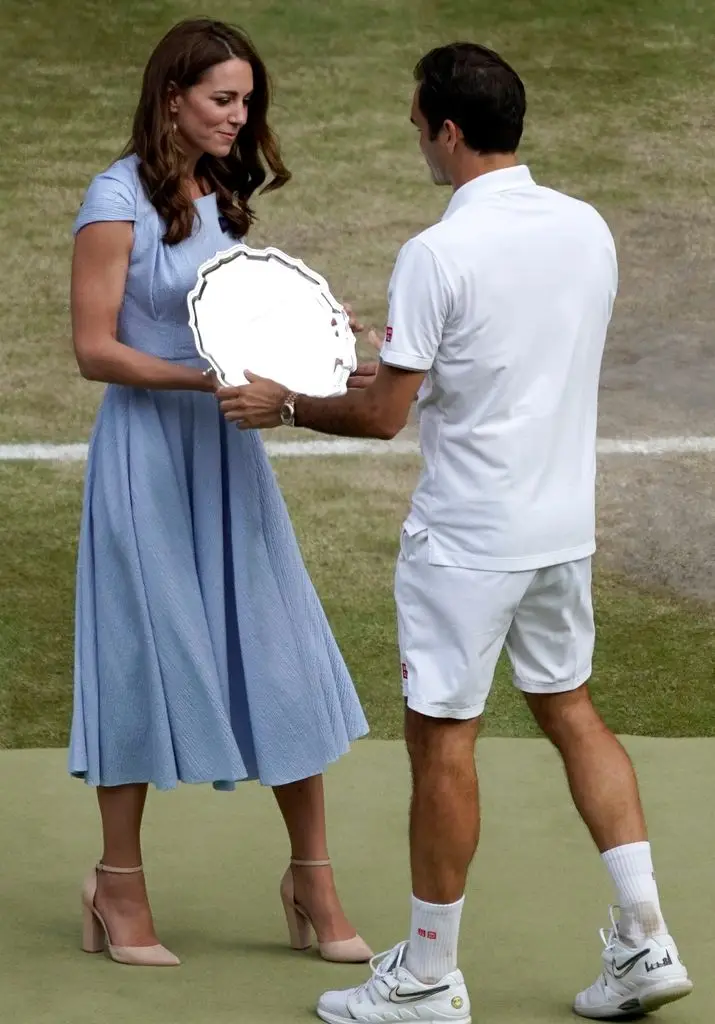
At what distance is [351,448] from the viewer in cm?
749

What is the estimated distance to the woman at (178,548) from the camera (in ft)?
10.9

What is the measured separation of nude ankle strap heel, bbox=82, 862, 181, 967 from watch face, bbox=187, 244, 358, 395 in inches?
36.3

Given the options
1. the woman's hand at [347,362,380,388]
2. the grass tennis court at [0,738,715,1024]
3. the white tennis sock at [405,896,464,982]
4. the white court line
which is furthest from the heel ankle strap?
the white court line

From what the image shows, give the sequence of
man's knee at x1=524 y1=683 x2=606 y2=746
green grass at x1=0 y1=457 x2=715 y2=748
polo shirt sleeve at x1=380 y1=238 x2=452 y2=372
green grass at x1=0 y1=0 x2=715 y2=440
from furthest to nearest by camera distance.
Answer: green grass at x1=0 y1=0 x2=715 y2=440 → green grass at x1=0 y1=457 x2=715 y2=748 → man's knee at x1=524 y1=683 x2=606 y2=746 → polo shirt sleeve at x1=380 y1=238 x2=452 y2=372

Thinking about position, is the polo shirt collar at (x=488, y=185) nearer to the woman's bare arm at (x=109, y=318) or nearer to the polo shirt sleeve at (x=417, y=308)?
the polo shirt sleeve at (x=417, y=308)

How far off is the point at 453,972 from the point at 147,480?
38.8 inches

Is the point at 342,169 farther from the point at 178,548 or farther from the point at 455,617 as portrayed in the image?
the point at 455,617

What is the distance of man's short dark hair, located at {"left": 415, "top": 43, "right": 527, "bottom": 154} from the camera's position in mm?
2912

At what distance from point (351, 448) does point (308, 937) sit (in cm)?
409

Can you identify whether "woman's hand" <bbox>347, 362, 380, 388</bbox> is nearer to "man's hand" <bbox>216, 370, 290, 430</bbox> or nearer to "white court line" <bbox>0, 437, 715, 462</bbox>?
"man's hand" <bbox>216, 370, 290, 430</bbox>

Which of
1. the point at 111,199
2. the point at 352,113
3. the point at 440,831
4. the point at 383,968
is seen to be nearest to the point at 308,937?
the point at 383,968

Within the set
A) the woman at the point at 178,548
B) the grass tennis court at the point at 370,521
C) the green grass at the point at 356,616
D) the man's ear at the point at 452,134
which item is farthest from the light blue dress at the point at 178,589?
the green grass at the point at 356,616

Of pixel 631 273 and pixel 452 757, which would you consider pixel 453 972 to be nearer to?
pixel 452 757

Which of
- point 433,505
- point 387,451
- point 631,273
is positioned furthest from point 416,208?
point 433,505
